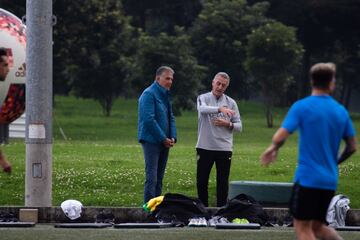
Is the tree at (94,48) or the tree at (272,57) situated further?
the tree at (272,57)

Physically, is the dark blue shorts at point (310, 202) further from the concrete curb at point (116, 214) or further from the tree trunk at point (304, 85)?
the tree trunk at point (304, 85)

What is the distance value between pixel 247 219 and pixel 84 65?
3118 centimetres

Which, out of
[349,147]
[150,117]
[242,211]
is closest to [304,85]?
[150,117]

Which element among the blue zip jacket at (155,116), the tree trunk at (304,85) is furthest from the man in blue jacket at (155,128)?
the tree trunk at (304,85)

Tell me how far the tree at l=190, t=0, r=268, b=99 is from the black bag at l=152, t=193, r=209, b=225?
32.6 metres

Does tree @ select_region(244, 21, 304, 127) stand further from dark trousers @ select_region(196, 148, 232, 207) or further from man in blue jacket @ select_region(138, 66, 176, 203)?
man in blue jacket @ select_region(138, 66, 176, 203)

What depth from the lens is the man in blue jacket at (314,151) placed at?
8.79m

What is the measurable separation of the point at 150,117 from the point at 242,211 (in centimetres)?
157

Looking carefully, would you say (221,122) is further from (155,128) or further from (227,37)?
(227,37)

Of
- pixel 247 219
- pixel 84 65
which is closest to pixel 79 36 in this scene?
pixel 84 65

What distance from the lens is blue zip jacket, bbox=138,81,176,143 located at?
44.1 feet

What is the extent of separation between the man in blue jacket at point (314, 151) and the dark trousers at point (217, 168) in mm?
4995

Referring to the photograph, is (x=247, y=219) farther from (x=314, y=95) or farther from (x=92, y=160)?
(x=92, y=160)

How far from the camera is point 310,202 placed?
8.80 meters
